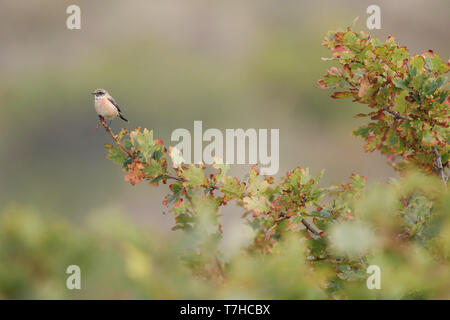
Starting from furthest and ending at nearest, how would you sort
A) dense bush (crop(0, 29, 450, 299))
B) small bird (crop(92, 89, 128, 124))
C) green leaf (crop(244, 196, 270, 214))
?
small bird (crop(92, 89, 128, 124)), green leaf (crop(244, 196, 270, 214)), dense bush (crop(0, 29, 450, 299))

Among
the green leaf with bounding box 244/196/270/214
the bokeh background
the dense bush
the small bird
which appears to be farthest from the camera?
the bokeh background

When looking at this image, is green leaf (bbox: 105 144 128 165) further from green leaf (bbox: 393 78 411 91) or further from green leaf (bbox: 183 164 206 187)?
green leaf (bbox: 393 78 411 91)

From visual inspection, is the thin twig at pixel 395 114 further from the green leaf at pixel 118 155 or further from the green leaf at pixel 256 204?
the green leaf at pixel 118 155

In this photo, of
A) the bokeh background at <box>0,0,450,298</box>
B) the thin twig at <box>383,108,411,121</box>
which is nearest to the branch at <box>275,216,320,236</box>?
the thin twig at <box>383,108,411,121</box>

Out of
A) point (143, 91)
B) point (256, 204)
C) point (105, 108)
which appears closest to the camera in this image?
point (256, 204)

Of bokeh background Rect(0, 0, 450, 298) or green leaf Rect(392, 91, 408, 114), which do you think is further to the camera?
bokeh background Rect(0, 0, 450, 298)

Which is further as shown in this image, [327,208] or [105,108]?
[105,108]

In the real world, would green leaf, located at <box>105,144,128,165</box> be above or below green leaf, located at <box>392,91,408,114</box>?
below

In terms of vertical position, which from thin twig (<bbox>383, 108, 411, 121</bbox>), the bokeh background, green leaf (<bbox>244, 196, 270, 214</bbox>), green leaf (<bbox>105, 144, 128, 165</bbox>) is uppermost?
the bokeh background

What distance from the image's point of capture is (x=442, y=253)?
560 millimetres

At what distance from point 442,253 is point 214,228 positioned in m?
0.24

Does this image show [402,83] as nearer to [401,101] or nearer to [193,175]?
[401,101]

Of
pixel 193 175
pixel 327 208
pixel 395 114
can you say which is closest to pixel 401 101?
pixel 395 114
